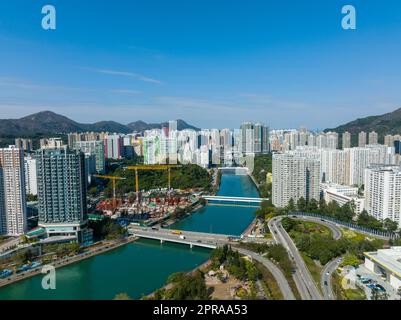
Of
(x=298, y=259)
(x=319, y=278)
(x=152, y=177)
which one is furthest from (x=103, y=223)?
(x=152, y=177)

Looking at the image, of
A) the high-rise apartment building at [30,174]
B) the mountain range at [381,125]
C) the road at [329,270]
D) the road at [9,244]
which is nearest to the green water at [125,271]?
the road at [9,244]

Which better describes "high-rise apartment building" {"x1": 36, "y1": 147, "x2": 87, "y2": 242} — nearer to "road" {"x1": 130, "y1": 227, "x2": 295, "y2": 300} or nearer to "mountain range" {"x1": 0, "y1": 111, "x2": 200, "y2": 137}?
"road" {"x1": 130, "y1": 227, "x2": 295, "y2": 300}

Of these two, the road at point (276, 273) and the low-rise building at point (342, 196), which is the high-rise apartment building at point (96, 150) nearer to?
the low-rise building at point (342, 196)

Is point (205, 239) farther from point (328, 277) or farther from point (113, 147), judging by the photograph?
point (113, 147)

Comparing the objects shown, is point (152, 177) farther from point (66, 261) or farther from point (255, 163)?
point (66, 261)

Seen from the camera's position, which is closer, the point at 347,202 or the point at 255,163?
the point at 347,202
